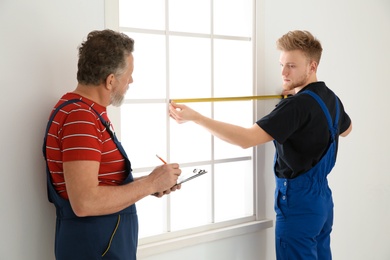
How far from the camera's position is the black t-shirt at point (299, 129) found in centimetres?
234

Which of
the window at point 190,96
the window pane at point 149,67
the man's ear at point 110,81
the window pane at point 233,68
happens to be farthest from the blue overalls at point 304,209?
the man's ear at point 110,81

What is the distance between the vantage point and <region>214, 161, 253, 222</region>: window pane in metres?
2.85

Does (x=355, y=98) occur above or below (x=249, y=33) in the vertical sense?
below

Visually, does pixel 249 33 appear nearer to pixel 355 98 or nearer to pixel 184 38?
pixel 184 38

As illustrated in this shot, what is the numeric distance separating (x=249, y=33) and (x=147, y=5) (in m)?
0.69

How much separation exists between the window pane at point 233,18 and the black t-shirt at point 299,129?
57cm

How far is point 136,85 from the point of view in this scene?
2422 millimetres

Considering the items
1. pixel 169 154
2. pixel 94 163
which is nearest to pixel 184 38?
pixel 169 154

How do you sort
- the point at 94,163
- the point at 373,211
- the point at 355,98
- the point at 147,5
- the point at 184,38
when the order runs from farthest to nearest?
the point at 373,211, the point at 355,98, the point at 184,38, the point at 147,5, the point at 94,163

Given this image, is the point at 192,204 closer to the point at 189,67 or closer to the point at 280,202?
the point at 280,202

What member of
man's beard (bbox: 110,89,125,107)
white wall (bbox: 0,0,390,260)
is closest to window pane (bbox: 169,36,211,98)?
white wall (bbox: 0,0,390,260)

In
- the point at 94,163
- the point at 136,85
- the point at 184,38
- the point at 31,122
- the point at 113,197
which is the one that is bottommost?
the point at 113,197

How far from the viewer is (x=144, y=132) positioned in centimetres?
245

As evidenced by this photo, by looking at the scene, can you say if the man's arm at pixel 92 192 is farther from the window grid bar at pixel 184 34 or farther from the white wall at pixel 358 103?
the white wall at pixel 358 103
